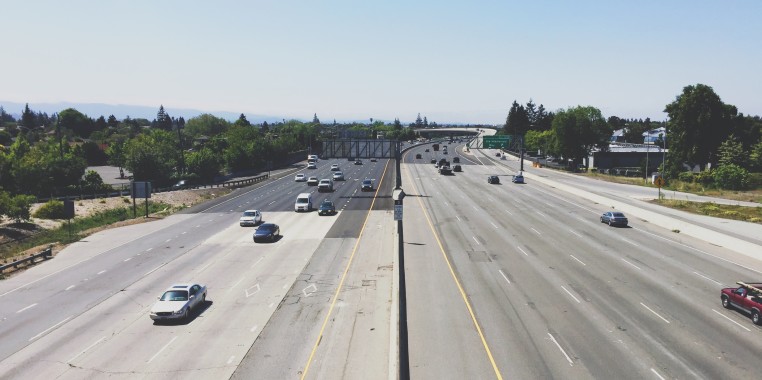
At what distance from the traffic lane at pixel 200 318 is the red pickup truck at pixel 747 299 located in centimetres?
2296

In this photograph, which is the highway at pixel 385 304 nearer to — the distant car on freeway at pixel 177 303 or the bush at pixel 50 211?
the distant car on freeway at pixel 177 303

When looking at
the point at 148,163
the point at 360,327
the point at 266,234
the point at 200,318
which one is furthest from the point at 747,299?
the point at 148,163

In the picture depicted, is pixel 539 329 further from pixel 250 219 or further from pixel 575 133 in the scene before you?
pixel 575 133

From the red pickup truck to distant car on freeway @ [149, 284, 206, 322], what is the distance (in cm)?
2678

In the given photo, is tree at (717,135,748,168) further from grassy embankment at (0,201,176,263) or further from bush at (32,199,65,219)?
bush at (32,199,65,219)

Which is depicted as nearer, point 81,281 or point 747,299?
point 747,299

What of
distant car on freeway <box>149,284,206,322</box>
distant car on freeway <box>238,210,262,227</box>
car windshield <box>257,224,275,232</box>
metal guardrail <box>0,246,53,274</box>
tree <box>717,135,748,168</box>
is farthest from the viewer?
tree <box>717,135,748,168</box>

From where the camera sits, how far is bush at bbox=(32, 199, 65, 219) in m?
54.7

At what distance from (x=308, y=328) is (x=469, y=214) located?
35250 millimetres

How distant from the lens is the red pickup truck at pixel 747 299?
23719 millimetres

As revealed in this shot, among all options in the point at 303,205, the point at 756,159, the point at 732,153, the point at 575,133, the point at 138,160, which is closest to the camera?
the point at 303,205

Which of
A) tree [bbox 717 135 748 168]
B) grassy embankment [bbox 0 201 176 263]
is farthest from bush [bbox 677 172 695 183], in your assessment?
grassy embankment [bbox 0 201 176 263]

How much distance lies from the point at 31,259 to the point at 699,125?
94246 millimetres

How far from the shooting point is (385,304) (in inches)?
1046
